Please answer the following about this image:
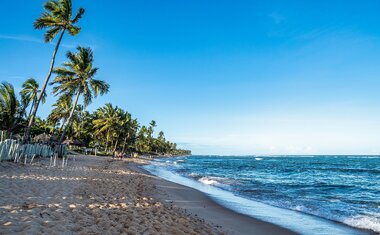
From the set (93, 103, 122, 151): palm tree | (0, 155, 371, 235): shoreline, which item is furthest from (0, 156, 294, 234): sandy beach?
(93, 103, 122, 151): palm tree

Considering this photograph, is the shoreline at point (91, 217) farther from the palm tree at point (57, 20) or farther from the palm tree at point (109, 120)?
the palm tree at point (109, 120)

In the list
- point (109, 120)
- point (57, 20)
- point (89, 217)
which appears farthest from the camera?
point (109, 120)

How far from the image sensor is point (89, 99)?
3297 cm

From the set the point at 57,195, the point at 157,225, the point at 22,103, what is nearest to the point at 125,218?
the point at 157,225

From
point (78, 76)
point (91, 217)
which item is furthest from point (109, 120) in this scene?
point (91, 217)

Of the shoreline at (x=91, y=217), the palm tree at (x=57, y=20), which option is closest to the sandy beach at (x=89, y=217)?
the shoreline at (x=91, y=217)

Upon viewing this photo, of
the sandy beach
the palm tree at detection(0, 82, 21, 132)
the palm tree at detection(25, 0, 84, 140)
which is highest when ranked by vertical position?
the palm tree at detection(25, 0, 84, 140)

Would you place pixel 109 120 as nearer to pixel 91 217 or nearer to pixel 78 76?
pixel 78 76

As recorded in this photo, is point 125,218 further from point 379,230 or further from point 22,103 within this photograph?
point 22,103

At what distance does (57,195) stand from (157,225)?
4.24 meters

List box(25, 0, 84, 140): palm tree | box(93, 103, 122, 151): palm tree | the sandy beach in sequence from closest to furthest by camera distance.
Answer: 1. the sandy beach
2. box(25, 0, 84, 140): palm tree
3. box(93, 103, 122, 151): palm tree

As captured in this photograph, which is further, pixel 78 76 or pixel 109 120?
pixel 109 120

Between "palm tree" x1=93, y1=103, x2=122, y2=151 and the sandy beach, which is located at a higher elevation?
"palm tree" x1=93, y1=103, x2=122, y2=151

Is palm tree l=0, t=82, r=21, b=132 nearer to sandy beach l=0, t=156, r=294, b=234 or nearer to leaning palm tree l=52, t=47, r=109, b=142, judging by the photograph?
leaning palm tree l=52, t=47, r=109, b=142
